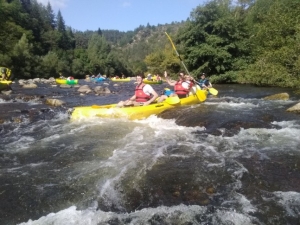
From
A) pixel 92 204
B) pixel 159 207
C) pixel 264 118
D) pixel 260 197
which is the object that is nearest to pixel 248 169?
pixel 260 197

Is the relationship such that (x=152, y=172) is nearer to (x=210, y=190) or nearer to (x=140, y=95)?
(x=210, y=190)

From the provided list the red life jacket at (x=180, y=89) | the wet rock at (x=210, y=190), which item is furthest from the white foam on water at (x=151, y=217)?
the red life jacket at (x=180, y=89)

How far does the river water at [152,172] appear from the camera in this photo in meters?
3.53

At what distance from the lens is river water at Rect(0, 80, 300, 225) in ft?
11.6

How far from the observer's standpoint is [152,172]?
4.76 m

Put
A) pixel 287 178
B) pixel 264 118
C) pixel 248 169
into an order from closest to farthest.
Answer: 1. pixel 287 178
2. pixel 248 169
3. pixel 264 118

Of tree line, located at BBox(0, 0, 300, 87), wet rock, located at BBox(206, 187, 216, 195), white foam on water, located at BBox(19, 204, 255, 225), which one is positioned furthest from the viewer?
tree line, located at BBox(0, 0, 300, 87)

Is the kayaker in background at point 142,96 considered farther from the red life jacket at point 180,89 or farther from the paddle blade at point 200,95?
the paddle blade at point 200,95

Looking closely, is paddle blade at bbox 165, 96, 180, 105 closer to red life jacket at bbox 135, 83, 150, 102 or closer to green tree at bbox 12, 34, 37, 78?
red life jacket at bbox 135, 83, 150, 102

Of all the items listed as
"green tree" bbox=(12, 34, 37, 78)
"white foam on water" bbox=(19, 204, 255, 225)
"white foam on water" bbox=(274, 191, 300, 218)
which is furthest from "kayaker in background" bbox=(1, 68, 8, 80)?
"white foam on water" bbox=(274, 191, 300, 218)

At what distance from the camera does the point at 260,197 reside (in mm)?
3855

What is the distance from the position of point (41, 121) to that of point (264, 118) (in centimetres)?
678

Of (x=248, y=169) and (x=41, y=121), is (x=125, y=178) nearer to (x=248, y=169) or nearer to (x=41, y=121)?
(x=248, y=169)

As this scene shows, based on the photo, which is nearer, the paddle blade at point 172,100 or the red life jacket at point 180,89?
the paddle blade at point 172,100
